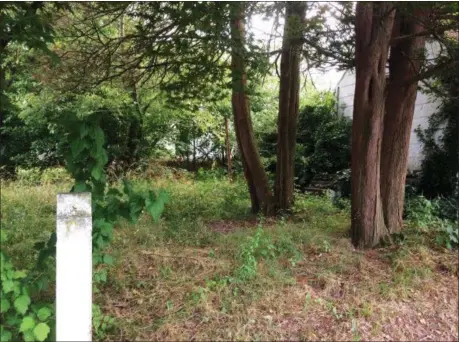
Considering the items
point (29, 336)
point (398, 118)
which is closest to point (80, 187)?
point (29, 336)

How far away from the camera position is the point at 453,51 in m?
4.54

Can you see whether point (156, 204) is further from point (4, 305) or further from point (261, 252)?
point (261, 252)

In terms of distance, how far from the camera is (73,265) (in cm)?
239

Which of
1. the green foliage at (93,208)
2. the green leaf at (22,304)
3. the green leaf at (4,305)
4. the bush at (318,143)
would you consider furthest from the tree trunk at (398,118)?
the bush at (318,143)

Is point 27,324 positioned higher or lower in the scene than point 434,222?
lower

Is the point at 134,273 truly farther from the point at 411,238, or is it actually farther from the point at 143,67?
the point at 143,67

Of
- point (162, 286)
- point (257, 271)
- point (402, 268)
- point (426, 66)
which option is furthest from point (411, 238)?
point (162, 286)

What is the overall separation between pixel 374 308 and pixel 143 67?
4704mm

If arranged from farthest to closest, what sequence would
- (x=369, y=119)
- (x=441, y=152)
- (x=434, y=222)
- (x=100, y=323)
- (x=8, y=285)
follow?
1. (x=441, y=152)
2. (x=434, y=222)
3. (x=369, y=119)
4. (x=100, y=323)
5. (x=8, y=285)

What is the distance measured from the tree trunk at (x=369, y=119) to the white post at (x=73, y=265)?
3.26 metres

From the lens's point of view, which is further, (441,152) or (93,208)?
(441,152)

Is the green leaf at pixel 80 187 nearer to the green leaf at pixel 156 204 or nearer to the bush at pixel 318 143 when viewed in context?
the green leaf at pixel 156 204

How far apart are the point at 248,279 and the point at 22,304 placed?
6.04 feet

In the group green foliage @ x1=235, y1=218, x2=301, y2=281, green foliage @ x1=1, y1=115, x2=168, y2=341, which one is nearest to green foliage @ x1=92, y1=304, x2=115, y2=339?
green foliage @ x1=1, y1=115, x2=168, y2=341
